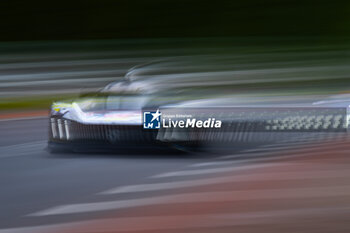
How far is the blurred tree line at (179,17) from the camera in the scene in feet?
64.7

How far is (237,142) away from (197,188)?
995 millimetres

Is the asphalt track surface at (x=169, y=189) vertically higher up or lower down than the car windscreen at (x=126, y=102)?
lower down

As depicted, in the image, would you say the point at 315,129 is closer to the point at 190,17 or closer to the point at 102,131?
the point at 102,131

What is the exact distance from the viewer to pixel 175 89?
19.5 feet

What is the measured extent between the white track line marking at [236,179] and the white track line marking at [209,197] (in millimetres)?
320

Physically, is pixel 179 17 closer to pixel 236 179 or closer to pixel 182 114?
pixel 182 114

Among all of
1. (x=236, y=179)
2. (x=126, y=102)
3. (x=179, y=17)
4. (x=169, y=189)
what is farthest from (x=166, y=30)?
(x=169, y=189)

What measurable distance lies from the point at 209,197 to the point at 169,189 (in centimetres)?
43

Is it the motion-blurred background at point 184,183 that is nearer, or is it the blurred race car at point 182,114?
the motion-blurred background at point 184,183

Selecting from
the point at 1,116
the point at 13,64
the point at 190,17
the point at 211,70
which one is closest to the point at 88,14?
the point at 190,17

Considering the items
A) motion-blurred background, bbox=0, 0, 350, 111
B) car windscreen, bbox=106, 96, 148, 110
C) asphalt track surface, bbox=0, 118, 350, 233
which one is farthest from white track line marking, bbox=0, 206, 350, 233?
motion-blurred background, bbox=0, 0, 350, 111

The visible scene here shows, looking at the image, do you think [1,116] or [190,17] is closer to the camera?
[1,116]

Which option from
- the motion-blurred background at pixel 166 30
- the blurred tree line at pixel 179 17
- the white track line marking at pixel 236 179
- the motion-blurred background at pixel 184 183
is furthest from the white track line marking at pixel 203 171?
the blurred tree line at pixel 179 17

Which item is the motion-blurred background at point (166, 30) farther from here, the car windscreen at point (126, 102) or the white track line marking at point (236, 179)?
the white track line marking at point (236, 179)
